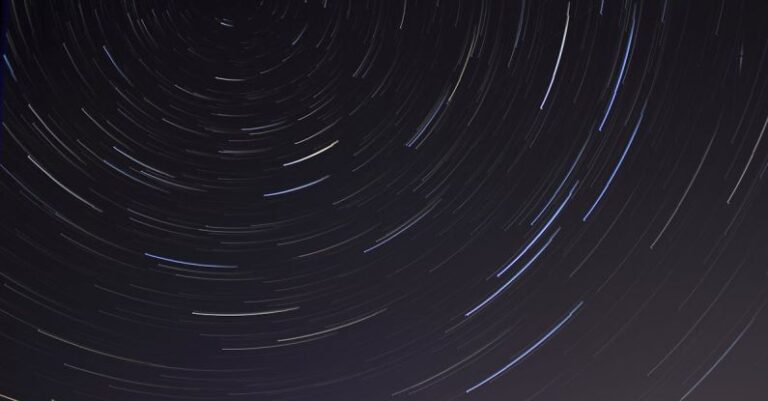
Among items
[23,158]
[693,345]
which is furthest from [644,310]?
[23,158]

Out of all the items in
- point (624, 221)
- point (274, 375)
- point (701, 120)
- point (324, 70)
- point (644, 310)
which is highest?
point (324, 70)

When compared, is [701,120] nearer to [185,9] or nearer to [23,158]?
[185,9]

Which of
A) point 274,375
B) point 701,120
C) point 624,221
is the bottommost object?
point 274,375

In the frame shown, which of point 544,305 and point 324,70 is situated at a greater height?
point 324,70

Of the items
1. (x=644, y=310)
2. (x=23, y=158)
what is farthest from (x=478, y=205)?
(x=23, y=158)

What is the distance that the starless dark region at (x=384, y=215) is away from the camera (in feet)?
12.0

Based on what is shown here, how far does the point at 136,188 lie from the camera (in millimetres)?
3725

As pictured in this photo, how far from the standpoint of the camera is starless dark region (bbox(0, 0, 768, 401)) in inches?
144

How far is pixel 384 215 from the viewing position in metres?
3.83

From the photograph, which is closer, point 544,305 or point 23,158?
point 23,158

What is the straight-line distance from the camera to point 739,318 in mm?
3801

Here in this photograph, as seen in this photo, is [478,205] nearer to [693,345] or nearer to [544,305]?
[544,305]

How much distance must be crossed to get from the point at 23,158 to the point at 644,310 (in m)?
2.98

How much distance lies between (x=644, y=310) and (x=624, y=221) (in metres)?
0.44
